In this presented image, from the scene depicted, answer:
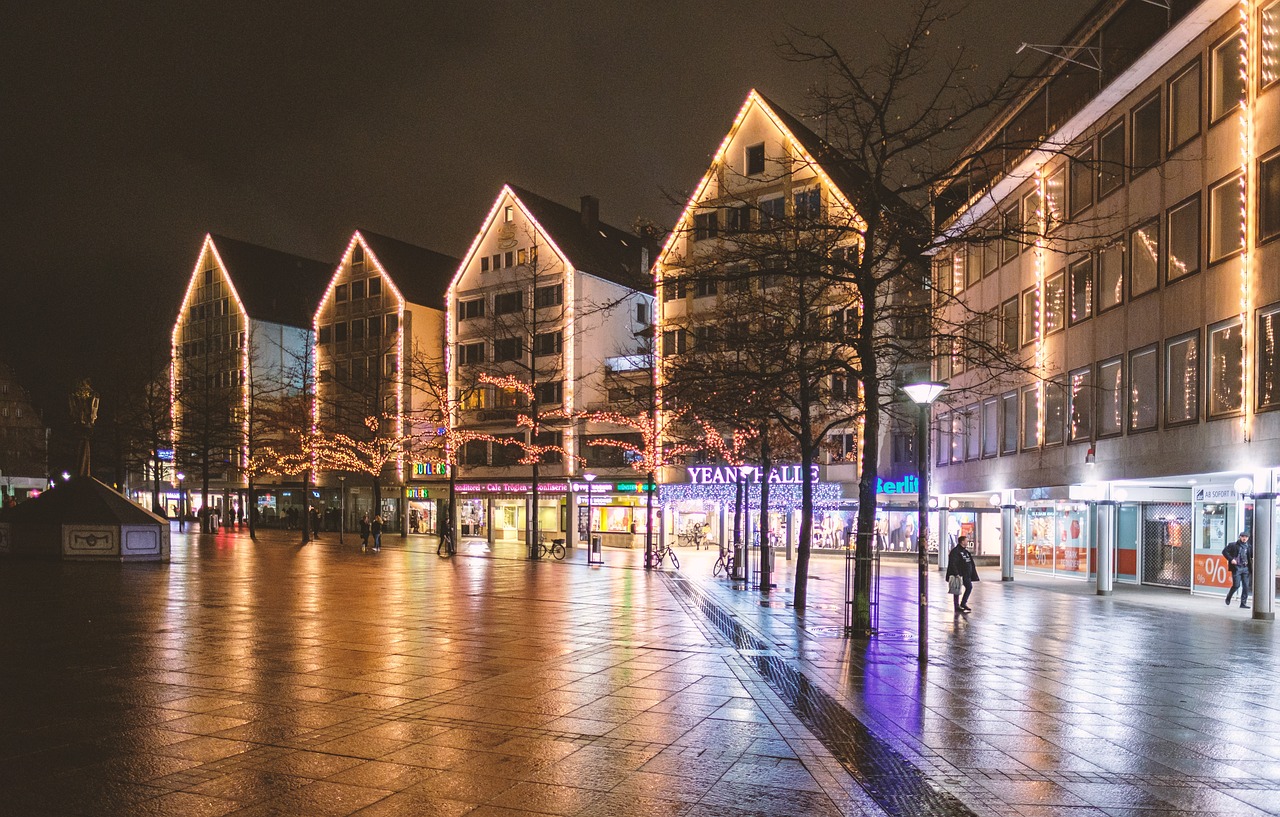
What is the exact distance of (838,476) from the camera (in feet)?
170

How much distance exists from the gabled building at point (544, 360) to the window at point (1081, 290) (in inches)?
1119

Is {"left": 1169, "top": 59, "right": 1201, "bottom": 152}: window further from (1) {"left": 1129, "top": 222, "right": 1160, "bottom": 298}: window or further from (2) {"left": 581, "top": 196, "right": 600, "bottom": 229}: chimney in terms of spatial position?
(2) {"left": 581, "top": 196, "right": 600, "bottom": 229}: chimney

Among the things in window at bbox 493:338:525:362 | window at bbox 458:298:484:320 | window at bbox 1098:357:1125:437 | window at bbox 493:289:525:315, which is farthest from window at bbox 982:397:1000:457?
window at bbox 458:298:484:320

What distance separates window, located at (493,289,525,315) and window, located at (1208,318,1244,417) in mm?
42844

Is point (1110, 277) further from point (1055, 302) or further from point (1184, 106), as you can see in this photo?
point (1184, 106)

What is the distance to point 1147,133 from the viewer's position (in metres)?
27.4

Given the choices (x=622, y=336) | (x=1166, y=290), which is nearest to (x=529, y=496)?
(x=622, y=336)

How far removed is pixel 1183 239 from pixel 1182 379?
323 cm

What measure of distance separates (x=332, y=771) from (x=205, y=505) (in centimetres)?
6067

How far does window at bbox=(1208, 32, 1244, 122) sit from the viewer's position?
23.2 m

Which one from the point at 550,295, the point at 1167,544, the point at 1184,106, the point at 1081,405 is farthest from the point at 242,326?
the point at 1184,106

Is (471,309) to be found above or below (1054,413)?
above

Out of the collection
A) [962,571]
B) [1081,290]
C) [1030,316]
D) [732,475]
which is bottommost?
[962,571]

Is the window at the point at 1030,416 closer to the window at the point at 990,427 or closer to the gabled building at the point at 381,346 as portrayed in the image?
the window at the point at 990,427
